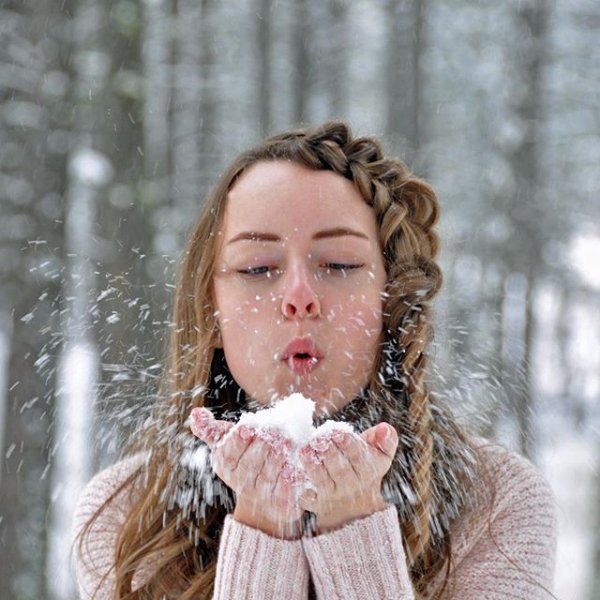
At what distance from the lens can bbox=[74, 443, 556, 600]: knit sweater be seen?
1332 millimetres

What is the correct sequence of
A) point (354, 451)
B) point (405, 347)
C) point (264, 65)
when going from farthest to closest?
point (264, 65) < point (405, 347) < point (354, 451)

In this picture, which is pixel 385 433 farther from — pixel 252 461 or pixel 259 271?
pixel 259 271

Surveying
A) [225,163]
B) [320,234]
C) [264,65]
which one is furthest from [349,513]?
[264,65]

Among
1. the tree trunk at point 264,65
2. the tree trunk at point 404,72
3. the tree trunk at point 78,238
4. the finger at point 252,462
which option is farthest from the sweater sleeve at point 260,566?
the tree trunk at point 404,72

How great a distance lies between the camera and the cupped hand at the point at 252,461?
126 centimetres

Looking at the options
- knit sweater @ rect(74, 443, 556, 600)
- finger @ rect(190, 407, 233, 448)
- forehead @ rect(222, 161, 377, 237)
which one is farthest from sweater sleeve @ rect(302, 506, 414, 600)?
forehead @ rect(222, 161, 377, 237)

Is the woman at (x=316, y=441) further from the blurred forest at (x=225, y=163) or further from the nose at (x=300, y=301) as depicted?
the blurred forest at (x=225, y=163)

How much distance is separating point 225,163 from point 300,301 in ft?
12.4

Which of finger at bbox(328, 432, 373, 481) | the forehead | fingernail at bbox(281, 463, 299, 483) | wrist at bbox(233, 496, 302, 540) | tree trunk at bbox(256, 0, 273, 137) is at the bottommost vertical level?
wrist at bbox(233, 496, 302, 540)

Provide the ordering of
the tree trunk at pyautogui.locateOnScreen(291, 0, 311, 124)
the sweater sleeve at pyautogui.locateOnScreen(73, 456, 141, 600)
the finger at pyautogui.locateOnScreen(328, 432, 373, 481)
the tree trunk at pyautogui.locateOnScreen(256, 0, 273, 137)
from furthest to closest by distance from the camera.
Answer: the tree trunk at pyautogui.locateOnScreen(291, 0, 311, 124) < the tree trunk at pyautogui.locateOnScreen(256, 0, 273, 137) < the sweater sleeve at pyautogui.locateOnScreen(73, 456, 141, 600) < the finger at pyautogui.locateOnScreen(328, 432, 373, 481)

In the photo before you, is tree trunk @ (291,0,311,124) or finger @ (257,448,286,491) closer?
finger @ (257,448,286,491)

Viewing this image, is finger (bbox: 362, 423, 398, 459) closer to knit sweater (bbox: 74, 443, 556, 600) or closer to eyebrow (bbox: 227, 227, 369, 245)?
knit sweater (bbox: 74, 443, 556, 600)

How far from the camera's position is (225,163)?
5074mm

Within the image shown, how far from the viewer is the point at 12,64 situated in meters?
4.37
